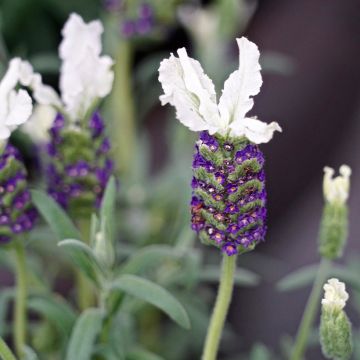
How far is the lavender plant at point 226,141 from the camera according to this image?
0.79 m

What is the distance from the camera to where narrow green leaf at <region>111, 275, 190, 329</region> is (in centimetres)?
93

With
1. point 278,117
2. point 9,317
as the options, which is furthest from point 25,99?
point 278,117

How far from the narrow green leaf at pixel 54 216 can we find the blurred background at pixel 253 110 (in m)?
0.46

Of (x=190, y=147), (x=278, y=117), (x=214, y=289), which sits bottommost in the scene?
(x=214, y=289)

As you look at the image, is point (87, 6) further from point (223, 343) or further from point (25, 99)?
point (25, 99)

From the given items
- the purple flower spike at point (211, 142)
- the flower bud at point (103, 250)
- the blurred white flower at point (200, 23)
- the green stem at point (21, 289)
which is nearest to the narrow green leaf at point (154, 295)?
the flower bud at point (103, 250)

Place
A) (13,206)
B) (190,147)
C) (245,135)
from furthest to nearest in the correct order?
(190,147) → (13,206) → (245,135)

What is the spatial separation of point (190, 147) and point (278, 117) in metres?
0.59

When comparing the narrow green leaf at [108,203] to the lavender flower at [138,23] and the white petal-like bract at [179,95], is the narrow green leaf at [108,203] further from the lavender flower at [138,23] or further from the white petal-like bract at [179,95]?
the lavender flower at [138,23]

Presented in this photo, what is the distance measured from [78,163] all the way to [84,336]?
0.25 meters

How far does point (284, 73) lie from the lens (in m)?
2.20

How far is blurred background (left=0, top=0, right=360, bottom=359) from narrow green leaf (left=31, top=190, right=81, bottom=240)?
0.46 metres

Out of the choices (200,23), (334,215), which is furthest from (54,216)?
(200,23)

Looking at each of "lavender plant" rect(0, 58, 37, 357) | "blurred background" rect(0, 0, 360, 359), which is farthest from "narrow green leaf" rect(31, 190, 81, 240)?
"blurred background" rect(0, 0, 360, 359)
